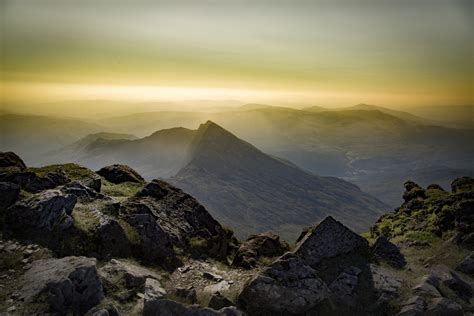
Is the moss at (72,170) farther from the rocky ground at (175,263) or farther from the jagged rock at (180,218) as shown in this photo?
the jagged rock at (180,218)

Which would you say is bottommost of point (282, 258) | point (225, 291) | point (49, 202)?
point (225, 291)

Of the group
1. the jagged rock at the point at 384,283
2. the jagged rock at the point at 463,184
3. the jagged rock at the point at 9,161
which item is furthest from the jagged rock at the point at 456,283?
the jagged rock at the point at 9,161

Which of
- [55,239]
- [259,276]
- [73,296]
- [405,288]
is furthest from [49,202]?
[405,288]

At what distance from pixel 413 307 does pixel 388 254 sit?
7638mm

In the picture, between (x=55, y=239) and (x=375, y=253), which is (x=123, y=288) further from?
(x=375, y=253)

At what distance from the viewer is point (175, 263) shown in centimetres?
2692

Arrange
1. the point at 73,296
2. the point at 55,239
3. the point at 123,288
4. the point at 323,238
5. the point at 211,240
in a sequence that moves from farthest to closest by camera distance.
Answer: the point at 211,240 < the point at 323,238 < the point at 55,239 < the point at 123,288 < the point at 73,296

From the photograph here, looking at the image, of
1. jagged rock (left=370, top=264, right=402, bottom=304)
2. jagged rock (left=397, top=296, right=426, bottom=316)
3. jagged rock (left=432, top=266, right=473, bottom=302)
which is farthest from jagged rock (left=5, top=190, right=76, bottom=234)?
jagged rock (left=432, top=266, right=473, bottom=302)

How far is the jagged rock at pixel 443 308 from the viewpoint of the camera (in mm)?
23050

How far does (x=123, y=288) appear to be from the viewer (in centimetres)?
2231

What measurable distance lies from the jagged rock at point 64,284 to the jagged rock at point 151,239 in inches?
191

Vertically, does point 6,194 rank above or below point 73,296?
above

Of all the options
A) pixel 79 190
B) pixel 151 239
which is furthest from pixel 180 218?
pixel 79 190

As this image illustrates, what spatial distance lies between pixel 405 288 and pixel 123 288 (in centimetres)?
1970
